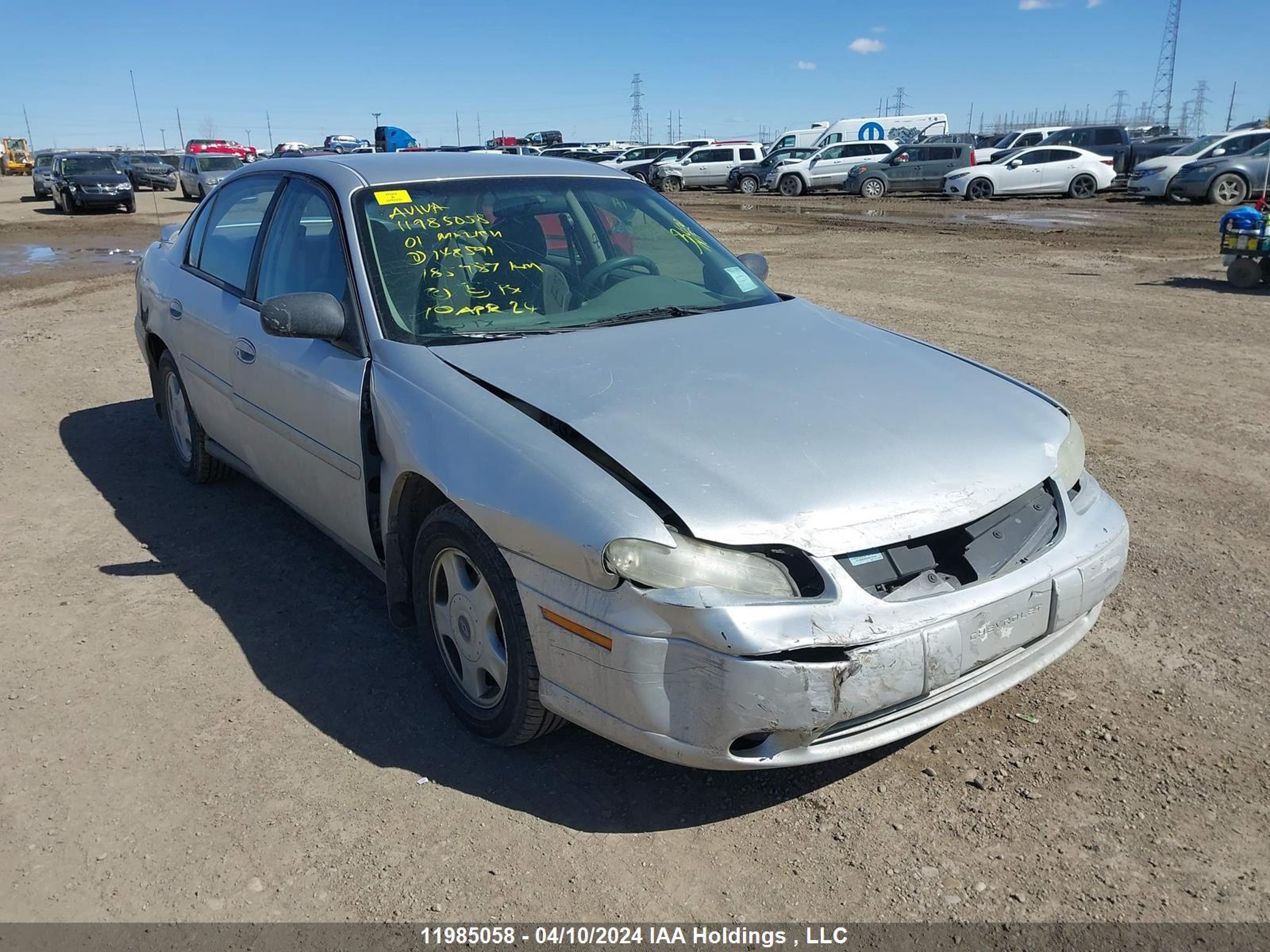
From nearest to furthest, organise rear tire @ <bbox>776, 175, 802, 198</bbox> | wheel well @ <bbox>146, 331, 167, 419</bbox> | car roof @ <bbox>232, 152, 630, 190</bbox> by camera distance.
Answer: car roof @ <bbox>232, 152, 630, 190</bbox>, wheel well @ <bbox>146, 331, 167, 419</bbox>, rear tire @ <bbox>776, 175, 802, 198</bbox>

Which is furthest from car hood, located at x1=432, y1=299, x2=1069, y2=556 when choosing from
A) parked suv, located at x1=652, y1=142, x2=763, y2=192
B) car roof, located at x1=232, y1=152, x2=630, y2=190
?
parked suv, located at x1=652, y1=142, x2=763, y2=192

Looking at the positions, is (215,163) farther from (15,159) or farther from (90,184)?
(15,159)

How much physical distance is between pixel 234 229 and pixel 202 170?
29.0 meters

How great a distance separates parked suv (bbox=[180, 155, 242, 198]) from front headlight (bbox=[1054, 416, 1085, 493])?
96.4 ft

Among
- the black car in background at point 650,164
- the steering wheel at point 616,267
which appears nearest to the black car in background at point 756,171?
the black car in background at point 650,164

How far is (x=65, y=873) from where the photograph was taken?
267cm

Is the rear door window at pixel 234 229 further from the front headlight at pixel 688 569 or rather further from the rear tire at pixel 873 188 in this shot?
the rear tire at pixel 873 188

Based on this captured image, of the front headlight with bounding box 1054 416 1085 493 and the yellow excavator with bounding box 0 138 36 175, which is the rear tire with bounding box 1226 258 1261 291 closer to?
the front headlight with bounding box 1054 416 1085 493

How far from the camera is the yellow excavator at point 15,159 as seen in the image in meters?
63.7

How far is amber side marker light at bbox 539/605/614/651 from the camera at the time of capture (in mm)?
2551

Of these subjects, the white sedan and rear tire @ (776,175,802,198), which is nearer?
the white sedan

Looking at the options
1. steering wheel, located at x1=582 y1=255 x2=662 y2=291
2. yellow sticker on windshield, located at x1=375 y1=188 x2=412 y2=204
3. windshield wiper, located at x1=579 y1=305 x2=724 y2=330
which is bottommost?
windshield wiper, located at x1=579 y1=305 x2=724 y2=330

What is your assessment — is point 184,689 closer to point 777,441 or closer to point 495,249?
point 495,249

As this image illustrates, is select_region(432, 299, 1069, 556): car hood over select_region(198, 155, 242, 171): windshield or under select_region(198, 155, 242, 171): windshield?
under
